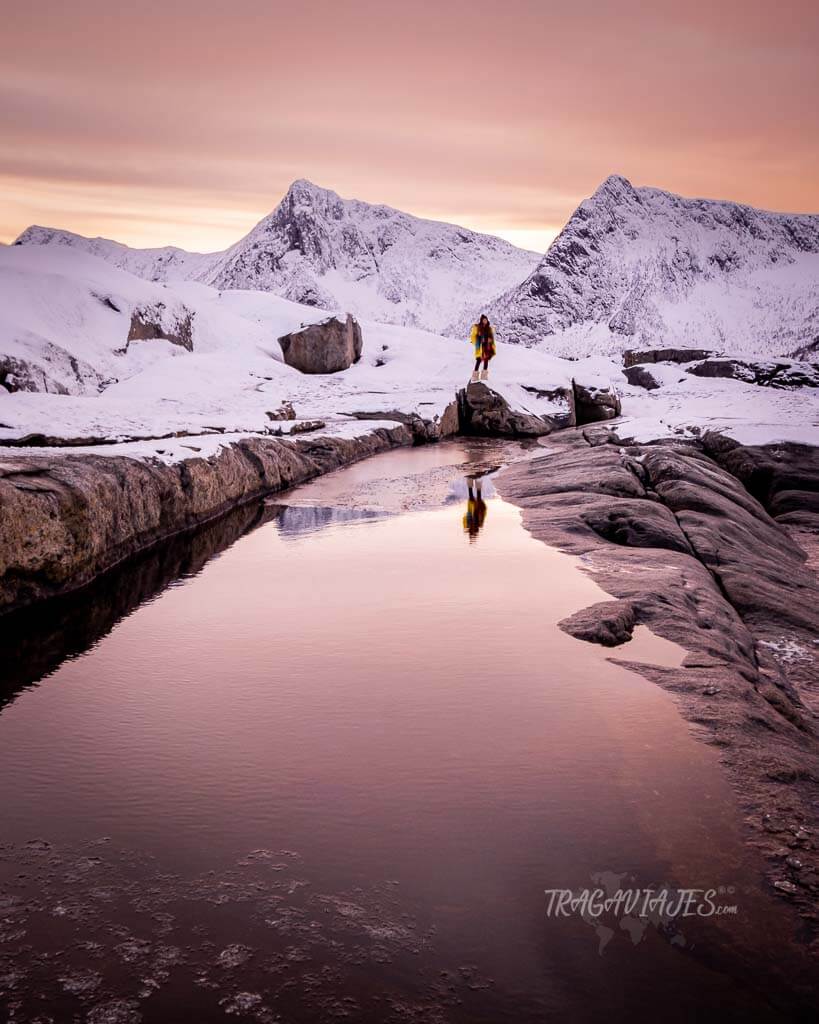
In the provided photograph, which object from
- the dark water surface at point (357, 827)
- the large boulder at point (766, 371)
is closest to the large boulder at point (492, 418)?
the large boulder at point (766, 371)

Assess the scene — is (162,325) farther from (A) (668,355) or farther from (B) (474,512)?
(A) (668,355)

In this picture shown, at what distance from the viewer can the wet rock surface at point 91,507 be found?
18.9ft

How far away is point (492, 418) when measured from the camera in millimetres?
21734

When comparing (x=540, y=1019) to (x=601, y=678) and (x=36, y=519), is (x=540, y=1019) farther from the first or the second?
(x=36, y=519)

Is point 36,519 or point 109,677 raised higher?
point 36,519

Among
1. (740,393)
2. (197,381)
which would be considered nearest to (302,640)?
(197,381)

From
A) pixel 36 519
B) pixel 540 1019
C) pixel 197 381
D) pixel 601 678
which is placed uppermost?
pixel 197 381

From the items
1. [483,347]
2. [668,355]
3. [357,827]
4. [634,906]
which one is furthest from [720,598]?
[668,355]

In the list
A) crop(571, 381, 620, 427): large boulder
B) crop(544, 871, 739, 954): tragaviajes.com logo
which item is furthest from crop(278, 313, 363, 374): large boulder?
crop(544, 871, 739, 954): tragaviajes.com logo

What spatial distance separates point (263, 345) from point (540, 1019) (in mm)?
24534

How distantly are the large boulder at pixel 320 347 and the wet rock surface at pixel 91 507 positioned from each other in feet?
48.4

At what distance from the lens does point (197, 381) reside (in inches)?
762

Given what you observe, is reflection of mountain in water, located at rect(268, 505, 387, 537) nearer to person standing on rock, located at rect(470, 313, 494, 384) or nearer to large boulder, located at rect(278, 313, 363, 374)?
person standing on rock, located at rect(470, 313, 494, 384)

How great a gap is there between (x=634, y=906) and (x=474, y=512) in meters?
6.95
